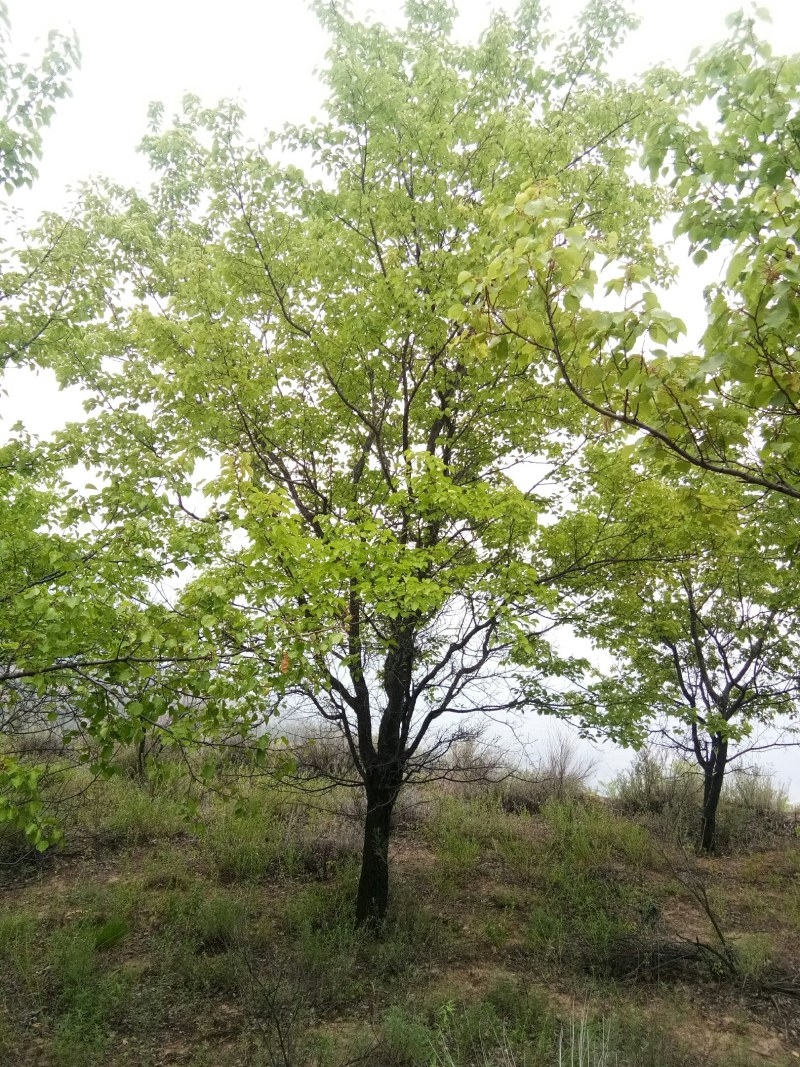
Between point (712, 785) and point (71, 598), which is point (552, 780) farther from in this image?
point (71, 598)

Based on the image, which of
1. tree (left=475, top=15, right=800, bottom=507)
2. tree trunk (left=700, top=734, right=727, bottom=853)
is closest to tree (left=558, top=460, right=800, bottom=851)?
tree trunk (left=700, top=734, right=727, bottom=853)

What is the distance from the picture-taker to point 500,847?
8.57 meters

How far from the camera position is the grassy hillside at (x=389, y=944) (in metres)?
4.41

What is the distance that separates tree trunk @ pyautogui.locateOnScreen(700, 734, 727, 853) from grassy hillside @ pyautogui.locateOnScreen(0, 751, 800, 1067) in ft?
1.17

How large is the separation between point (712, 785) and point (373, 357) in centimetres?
795

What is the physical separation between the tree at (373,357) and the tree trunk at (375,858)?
3cm

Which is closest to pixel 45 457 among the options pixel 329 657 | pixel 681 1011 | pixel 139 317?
pixel 139 317

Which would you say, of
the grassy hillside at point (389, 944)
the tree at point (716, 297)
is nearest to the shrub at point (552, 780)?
the grassy hillside at point (389, 944)

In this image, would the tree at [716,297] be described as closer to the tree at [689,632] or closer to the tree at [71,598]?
the tree at [71,598]

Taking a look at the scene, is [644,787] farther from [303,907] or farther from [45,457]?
[45,457]

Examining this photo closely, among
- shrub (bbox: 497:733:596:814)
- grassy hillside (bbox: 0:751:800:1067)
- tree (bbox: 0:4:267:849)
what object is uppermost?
tree (bbox: 0:4:267:849)

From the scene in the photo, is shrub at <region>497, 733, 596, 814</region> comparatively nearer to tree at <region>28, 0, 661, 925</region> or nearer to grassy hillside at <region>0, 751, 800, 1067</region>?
grassy hillside at <region>0, 751, 800, 1067</region>

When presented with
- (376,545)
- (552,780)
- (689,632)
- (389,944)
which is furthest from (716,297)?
(552,780)

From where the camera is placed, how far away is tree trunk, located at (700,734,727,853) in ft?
28.2
